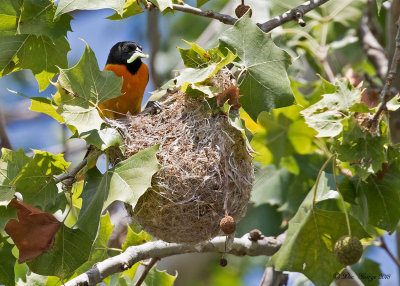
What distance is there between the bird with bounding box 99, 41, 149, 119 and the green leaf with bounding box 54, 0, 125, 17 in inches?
44.7

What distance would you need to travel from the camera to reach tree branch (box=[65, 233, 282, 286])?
3407 millimetres

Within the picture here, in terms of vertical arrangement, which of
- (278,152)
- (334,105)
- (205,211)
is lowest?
(278,152)

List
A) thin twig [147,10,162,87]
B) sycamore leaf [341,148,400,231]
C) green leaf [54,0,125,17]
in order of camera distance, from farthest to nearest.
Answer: thin twig [147,10,162,87] → sycamore leaf [341,148,400,231] → green leaf [54,0,125,17]

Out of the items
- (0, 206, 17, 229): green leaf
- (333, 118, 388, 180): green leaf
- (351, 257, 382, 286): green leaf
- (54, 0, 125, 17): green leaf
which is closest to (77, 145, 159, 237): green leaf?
(0, 206, 17, 229): green leaf

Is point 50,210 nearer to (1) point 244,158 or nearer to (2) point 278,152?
(1) point 244,158

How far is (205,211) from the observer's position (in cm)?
320

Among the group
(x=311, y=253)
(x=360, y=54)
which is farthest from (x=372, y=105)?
(x=360, y=54)

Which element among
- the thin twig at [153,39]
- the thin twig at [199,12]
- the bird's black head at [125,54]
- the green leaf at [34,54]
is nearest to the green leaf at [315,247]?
the thin twig at [199,12]

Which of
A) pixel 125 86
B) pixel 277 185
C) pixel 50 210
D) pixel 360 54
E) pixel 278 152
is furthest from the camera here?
pixel 360 54

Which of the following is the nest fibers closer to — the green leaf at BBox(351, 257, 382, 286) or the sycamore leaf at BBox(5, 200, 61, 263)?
the sycamore leaf at BBox(5, 200, 61, 263)

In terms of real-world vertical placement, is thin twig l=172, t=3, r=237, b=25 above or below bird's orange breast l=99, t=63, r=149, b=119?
above

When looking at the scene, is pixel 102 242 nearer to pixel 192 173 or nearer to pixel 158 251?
pixel 158 251

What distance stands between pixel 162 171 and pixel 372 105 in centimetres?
136

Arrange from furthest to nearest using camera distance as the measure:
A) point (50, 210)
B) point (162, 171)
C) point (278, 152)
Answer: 1. point (278, 152)
2. point (50, 210)
3. point (162, 171)
